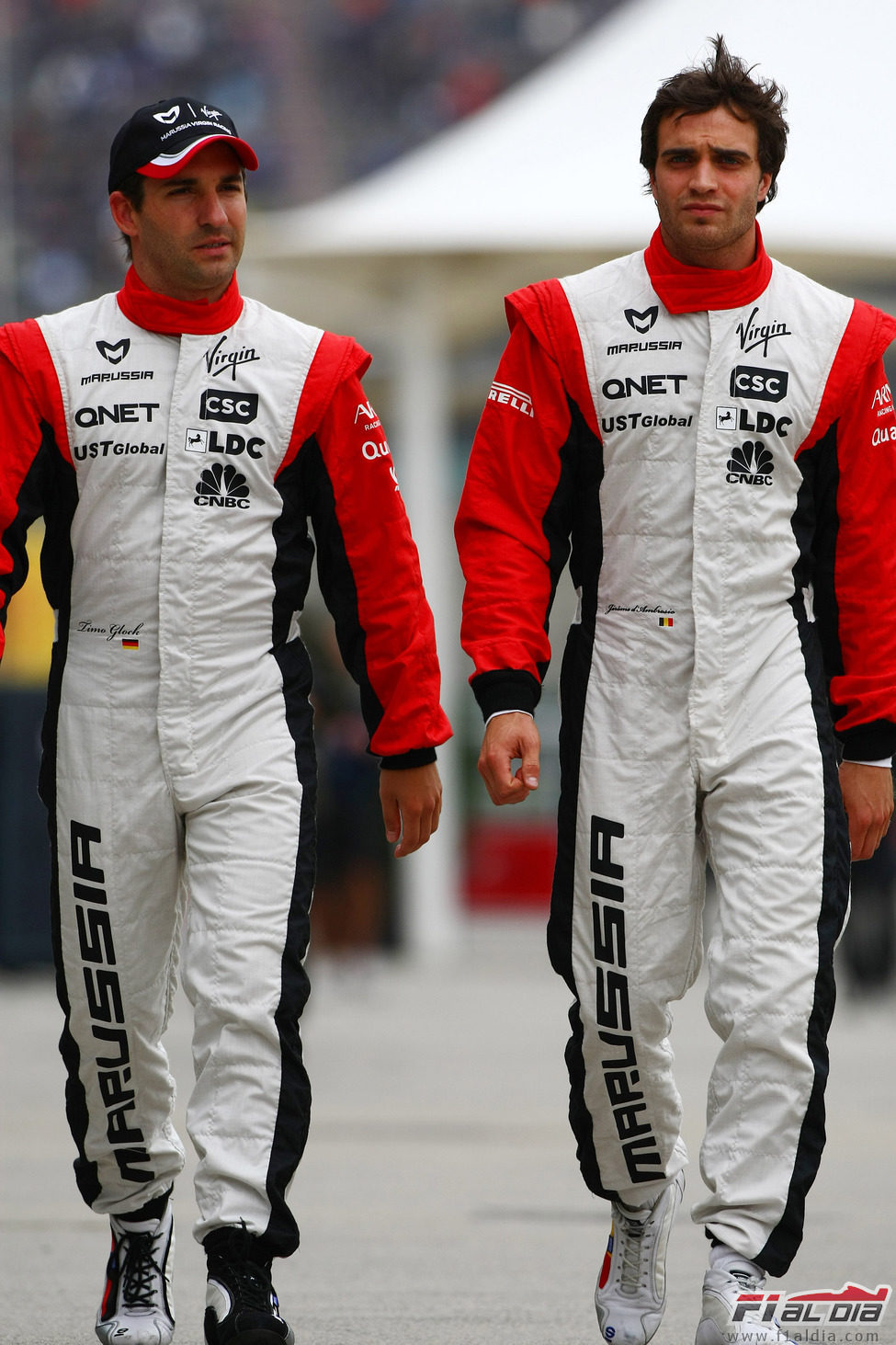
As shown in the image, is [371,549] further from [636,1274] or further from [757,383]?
[636,1274]

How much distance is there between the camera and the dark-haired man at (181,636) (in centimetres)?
454

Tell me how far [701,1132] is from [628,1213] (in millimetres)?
3579

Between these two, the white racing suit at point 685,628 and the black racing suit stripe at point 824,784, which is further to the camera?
the white racing suit at point 685,628

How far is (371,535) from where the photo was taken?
4695mm

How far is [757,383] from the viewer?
4605 mm

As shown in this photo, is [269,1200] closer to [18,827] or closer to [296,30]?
[18,827]

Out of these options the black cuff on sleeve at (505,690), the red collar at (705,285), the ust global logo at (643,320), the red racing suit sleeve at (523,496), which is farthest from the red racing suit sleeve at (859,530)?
the black cuff on sleeve at (505,690)

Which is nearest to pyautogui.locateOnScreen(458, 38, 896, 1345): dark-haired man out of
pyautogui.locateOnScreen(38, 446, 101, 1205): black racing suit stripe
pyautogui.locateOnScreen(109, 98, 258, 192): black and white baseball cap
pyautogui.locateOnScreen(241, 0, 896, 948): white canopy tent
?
pyautogui.locateOnScreen(109, 98, 258, 192): black and white baseball cap

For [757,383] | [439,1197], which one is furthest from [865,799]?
[439,1197]

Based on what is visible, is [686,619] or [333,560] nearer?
[686,619]

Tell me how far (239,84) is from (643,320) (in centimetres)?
2506

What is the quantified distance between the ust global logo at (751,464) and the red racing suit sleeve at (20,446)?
53.0 inches

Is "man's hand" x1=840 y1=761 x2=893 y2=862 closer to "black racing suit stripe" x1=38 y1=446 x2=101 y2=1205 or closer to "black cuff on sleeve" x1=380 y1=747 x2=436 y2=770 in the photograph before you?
"black cuff on sleeve" x1=380 y1=747 x2=436 y2=770

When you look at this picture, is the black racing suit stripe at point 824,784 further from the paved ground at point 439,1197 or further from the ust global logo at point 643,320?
the paved ground at point 439,1197
